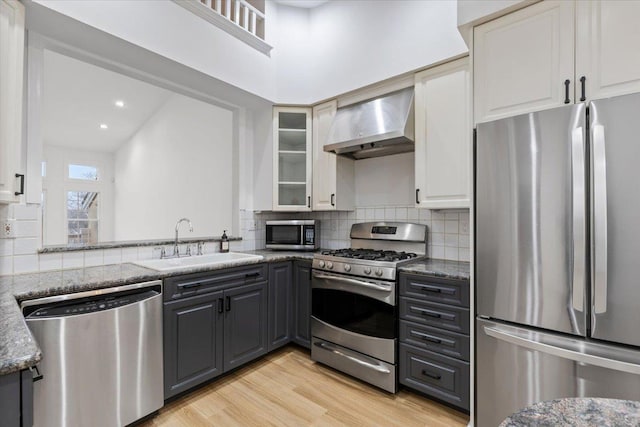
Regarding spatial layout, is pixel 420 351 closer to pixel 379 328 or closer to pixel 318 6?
pixel 379 328

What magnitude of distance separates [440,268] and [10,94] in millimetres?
2741

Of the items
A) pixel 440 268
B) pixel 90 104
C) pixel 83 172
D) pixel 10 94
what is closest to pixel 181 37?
pixel 10 94

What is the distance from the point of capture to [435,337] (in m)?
2.02

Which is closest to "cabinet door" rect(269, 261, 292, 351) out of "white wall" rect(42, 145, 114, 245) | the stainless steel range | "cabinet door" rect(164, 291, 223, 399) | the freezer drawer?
the stainless steel range

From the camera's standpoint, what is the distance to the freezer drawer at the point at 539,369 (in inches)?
51.6

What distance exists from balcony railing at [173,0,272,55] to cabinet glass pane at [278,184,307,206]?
4.43ft

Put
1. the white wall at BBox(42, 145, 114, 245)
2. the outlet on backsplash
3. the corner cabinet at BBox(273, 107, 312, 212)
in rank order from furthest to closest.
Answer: the white wall at BBox(42, 145, 114, 245) < the corner cabinet at BBox(273, 107, 312, 212) < the outlet on backsplash

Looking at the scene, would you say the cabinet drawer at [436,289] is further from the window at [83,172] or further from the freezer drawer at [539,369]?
the window at [83,172]

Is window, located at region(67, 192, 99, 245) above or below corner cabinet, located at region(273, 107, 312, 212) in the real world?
below

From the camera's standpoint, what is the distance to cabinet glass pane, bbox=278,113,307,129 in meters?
3.23

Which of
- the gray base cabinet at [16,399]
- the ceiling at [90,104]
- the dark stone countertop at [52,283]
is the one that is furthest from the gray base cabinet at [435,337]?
the ceiling at [90,104]

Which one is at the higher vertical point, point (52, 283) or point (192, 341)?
point (52, 283)

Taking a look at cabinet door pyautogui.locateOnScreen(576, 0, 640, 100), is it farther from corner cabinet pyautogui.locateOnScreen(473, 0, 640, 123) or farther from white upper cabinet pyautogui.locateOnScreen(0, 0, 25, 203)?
white upper cabinet pyautogui.locateOnScreen(0, 0, 25, 203)

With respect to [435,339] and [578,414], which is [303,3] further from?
[578,414]
